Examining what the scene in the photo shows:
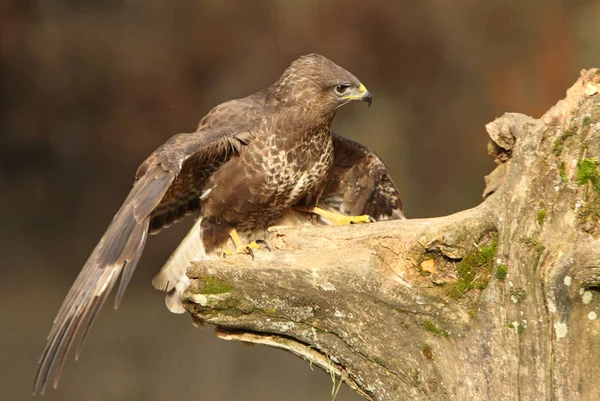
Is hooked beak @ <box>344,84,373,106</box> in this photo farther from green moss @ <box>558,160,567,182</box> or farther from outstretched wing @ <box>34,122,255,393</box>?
green moss @ <box>558,160,567,182</box>

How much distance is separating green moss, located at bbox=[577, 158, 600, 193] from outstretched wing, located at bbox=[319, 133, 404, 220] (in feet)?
7.06

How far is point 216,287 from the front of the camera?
12.3 ft

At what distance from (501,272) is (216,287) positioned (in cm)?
138

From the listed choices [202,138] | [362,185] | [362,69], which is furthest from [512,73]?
[202,138]

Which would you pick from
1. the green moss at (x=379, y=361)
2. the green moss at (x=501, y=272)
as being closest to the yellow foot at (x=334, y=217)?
the green moss at (x=379, y=361)

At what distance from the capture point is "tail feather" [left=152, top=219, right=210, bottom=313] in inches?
187

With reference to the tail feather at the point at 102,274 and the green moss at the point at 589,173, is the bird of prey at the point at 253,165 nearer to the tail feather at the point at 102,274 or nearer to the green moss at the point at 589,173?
the tail feather at the point at 102,274

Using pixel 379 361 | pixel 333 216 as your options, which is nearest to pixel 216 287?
pixel 379 361

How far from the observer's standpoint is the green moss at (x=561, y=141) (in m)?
3.22

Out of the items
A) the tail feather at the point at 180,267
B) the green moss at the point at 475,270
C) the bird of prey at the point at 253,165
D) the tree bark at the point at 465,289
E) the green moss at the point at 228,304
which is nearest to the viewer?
the tree bark at the point at 465,289

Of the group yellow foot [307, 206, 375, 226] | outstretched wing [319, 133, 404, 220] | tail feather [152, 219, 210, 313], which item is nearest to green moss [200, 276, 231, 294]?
tail feather [152, 219, 210, 313]

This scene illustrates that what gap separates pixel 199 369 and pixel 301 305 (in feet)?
13.7

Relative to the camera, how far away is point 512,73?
7.01 meters

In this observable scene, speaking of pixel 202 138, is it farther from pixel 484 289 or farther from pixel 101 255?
pixel 484 289
